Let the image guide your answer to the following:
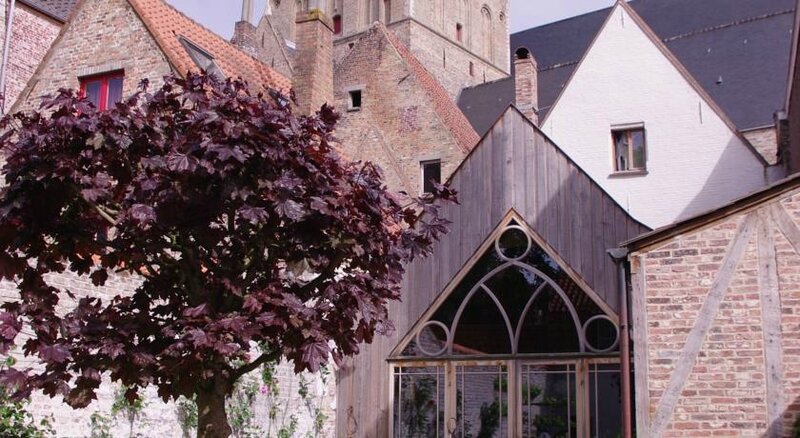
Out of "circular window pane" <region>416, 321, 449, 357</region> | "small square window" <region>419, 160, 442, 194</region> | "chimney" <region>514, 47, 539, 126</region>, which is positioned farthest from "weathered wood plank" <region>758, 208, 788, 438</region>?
"small square window" <region>419, 160, 442, 194</region>

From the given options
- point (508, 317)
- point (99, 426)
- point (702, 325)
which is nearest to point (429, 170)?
point (508, 317)

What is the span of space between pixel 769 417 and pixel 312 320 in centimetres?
434

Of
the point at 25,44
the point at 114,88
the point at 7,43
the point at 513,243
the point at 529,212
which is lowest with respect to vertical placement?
the point at 513,243

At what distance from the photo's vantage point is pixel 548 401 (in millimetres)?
11273

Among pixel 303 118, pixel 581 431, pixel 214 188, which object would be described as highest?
pixel 303 118

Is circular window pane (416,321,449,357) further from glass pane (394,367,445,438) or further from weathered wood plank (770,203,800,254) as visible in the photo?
weathered wood plank (770,203,800,254)

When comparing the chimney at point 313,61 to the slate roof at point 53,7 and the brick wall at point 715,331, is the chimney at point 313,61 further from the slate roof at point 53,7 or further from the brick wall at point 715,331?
the brick wall at point 715,331

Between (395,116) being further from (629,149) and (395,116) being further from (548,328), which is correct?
(548,328)

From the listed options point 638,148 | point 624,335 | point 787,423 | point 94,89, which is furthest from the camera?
point 638,148

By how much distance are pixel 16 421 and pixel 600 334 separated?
670 centimetres

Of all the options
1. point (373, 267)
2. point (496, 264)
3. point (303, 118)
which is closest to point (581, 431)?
point (496, 264)

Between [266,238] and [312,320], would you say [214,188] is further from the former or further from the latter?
[312,320]

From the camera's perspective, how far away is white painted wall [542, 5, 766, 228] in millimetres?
14078

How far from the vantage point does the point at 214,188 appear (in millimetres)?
5480
